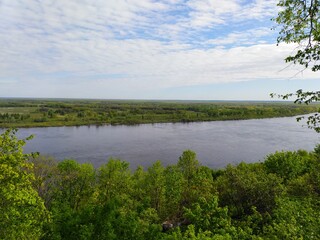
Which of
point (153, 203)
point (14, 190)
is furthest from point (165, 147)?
point (14, 190)

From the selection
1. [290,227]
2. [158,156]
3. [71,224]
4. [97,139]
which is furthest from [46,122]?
[290,227]

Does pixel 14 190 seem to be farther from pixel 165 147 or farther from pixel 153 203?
pixel 165 147

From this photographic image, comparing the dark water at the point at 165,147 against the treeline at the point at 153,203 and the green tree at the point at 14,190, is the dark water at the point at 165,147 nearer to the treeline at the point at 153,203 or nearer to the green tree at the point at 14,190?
the treeline at the point at 153,203

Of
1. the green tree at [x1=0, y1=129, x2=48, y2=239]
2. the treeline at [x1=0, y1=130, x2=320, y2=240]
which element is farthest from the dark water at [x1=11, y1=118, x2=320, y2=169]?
the green tree at [x1=0, y1=129, x2=48, y2=239]

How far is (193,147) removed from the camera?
65.5 metres

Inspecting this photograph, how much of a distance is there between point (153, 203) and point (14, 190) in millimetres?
18309

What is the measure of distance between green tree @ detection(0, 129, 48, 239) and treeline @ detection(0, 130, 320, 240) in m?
0.03

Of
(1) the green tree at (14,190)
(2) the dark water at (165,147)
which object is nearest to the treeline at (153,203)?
(1) the green tree at (14,190)

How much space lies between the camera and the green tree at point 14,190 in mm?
9742

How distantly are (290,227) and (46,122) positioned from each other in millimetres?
112270

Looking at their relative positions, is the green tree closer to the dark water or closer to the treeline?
the treeline

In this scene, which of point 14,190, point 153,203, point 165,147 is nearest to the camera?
point 14,190

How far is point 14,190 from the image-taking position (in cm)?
983

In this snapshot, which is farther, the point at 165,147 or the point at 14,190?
the point at 165,147
